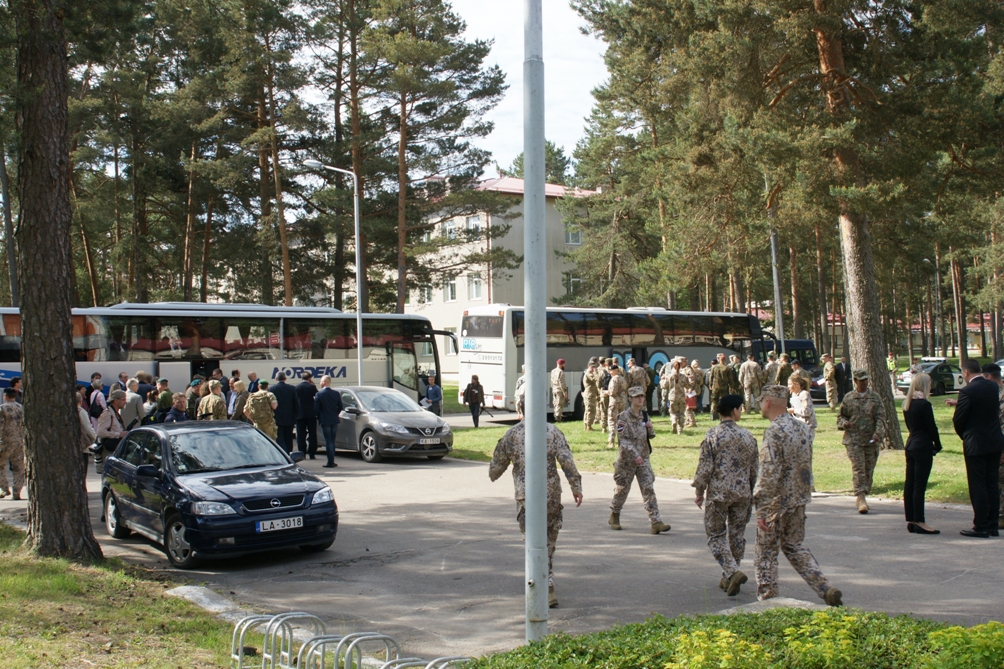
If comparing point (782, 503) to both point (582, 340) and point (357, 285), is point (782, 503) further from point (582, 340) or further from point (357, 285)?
point (582, 340)

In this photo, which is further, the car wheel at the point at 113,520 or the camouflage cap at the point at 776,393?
the car wheel at the point at 113,520

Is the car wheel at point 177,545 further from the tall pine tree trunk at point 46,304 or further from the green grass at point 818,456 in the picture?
the green grass at point 818,456

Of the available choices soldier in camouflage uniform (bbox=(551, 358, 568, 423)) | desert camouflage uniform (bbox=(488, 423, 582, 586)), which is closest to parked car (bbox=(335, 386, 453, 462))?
soldier in camouflage uniform (bbox=(551, 358, 568, 423))

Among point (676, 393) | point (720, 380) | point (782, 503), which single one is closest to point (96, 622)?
point (782, 503)

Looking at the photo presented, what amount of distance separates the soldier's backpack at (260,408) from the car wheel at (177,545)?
276 inches

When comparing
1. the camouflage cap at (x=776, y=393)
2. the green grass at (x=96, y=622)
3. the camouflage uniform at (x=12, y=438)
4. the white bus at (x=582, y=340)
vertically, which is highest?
the white bus at (x=582, y=340)

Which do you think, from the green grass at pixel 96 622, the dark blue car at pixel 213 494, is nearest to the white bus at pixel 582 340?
the dark blue car at pixel 213 494

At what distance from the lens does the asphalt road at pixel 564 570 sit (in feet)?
23.3

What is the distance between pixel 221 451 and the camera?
1017 centimetres

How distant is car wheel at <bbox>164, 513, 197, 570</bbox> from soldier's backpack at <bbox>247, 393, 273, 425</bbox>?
7.00 metres

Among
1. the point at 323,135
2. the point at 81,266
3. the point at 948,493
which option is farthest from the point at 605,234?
the point at 948,493

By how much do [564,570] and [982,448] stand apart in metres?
4.91

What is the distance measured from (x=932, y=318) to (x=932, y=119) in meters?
68.0

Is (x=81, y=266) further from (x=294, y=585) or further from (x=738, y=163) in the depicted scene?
(x=294, y=585)
